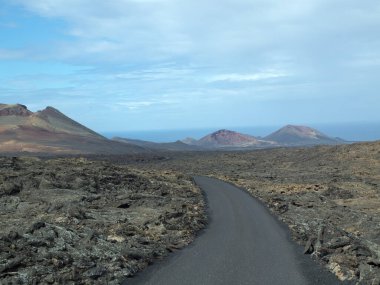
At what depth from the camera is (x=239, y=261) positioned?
14.2 m

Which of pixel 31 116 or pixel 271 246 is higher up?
pixel 31 116

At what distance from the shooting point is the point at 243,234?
18625mm

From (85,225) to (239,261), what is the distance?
22.0ft

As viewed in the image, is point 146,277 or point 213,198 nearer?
point 146,277

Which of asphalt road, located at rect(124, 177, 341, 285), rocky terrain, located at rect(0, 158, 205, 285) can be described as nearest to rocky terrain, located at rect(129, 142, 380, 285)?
asphalt road, located at rect(124, 177, 341, 285)

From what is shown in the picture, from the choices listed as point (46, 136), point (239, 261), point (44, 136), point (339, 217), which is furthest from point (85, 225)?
point (46, 136)

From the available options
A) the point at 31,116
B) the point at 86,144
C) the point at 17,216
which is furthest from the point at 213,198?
the point at 31,116

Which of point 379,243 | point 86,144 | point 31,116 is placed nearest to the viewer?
point 379,243

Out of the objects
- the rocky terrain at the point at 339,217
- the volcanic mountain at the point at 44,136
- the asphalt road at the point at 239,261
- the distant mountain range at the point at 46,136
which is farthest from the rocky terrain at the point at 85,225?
the volcanic mountain at the point at 44,136

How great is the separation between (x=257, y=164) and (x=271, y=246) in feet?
201

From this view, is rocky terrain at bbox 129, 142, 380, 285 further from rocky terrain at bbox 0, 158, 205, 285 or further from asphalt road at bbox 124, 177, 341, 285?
rocky terrain at bbox 0, 158, 205, 285

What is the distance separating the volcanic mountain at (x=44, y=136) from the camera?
112213 mm

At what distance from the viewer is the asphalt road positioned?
12.2 meters

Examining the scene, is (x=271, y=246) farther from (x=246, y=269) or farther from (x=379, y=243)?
(x=379, y=243)
